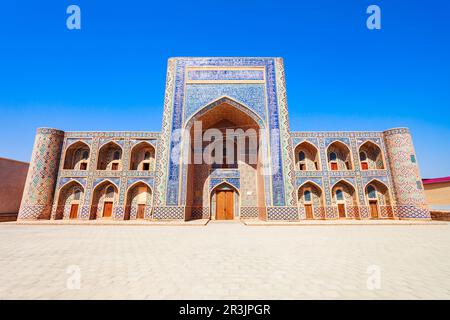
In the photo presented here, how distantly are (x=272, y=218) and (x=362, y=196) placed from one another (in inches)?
309

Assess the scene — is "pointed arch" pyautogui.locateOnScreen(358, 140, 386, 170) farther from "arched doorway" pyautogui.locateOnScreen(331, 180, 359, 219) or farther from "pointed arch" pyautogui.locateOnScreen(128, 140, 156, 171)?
"pointed arch" pyautogui.locateOnScreen(128, 140, 156, 171)

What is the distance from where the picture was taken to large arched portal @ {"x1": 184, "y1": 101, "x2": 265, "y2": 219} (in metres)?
12.7

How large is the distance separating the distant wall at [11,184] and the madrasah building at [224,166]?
8.01 ft

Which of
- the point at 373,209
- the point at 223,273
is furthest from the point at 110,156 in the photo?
the point at 373,209

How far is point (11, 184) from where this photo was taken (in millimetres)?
13656

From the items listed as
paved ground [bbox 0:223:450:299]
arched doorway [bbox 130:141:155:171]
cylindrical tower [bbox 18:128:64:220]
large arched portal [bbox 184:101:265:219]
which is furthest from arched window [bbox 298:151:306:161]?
cylindrical tower [bbox 18:128:64:220]

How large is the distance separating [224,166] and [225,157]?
25.1 inches

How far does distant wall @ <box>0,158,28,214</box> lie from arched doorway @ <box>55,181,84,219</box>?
3.58 meters

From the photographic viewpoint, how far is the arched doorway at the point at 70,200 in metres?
13.1

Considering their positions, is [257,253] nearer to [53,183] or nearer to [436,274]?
[436,274]

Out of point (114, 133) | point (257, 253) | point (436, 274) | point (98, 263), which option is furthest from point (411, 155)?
point (114, 133)

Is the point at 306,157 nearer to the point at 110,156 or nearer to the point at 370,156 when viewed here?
the point at 370,156
